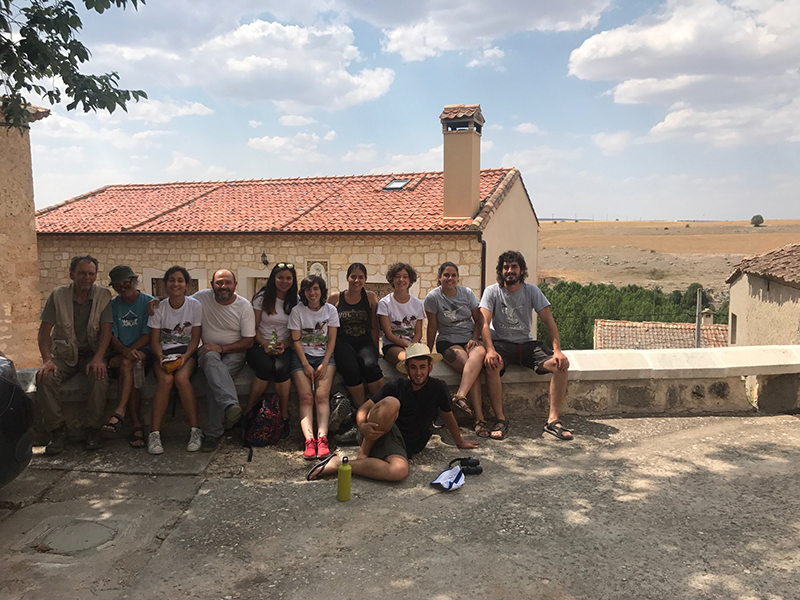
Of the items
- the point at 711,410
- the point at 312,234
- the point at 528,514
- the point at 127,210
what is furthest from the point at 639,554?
the point at 127,210

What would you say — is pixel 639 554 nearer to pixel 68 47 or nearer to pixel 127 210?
pixel 68 47

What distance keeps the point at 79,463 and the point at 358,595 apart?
247 centimetres

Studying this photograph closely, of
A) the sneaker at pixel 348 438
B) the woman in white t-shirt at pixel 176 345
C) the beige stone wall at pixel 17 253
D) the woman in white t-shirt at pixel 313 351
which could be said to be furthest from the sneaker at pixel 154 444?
the beige stone wall at pixel 17 253

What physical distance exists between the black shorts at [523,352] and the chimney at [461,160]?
8.69m

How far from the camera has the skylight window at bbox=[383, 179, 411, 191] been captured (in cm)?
1639

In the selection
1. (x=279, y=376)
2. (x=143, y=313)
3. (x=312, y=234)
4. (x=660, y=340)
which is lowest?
(x=660, y=340)

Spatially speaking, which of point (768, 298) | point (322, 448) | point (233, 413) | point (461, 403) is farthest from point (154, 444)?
point (768, 298)

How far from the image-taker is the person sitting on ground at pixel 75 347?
13.8ft

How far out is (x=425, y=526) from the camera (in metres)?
3.07

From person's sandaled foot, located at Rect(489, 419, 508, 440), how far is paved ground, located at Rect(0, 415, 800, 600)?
0.31 ft

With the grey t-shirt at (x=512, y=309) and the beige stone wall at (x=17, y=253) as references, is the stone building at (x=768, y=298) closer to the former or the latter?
the grey t-shirt at (x=512, y=309)

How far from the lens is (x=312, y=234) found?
14.4 m

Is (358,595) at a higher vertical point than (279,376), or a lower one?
lower

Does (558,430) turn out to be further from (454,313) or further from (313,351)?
(313,351)
